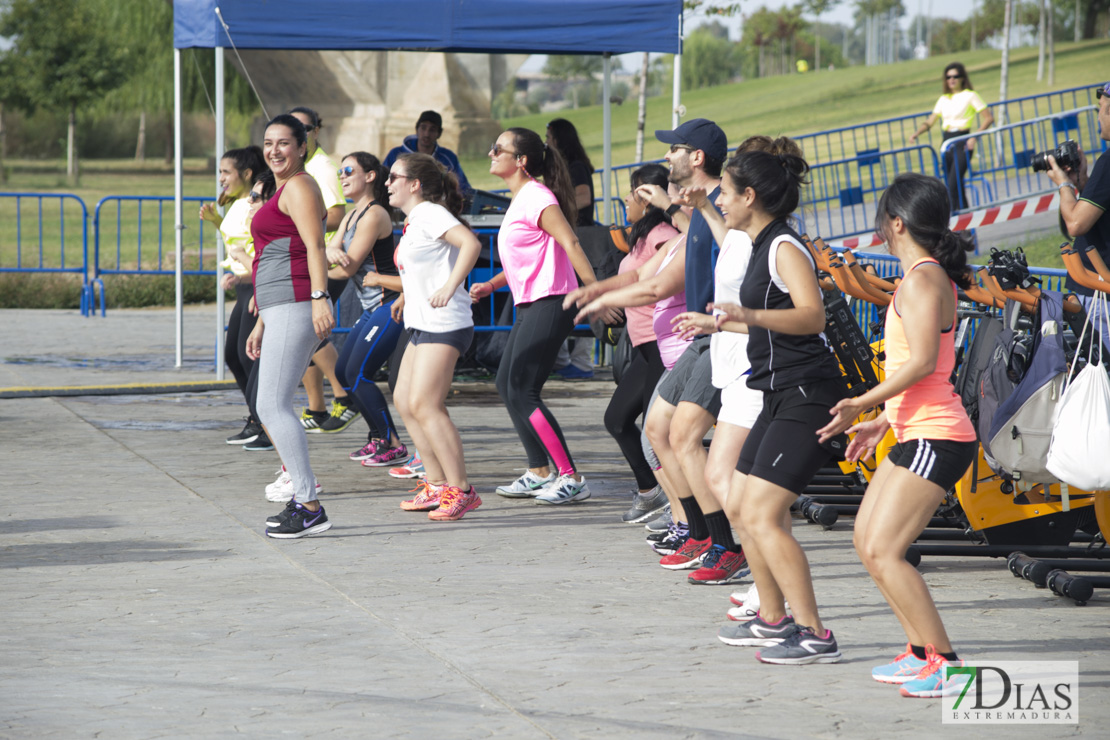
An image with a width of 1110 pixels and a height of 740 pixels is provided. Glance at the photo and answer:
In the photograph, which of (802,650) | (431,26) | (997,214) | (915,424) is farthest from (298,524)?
(997,214)

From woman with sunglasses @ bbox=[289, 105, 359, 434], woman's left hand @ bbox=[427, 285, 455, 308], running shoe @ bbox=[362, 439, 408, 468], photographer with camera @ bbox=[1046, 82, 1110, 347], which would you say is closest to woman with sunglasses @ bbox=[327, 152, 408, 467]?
woman with sunglasses @ bbox=[289, 105, 359, 434]

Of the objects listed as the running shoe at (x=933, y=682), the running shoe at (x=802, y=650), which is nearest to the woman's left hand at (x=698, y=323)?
the running shoe at (x=802, y=650)

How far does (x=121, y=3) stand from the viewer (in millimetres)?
41562

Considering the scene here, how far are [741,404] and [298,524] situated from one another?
2396 mm

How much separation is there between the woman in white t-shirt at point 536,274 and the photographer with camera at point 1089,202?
2205mm

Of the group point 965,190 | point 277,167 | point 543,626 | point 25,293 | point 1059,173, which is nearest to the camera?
point 543,626

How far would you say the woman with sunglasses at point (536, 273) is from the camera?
6.69 meters

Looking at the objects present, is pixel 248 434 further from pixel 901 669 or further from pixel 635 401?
pixel 901 669

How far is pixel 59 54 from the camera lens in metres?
48.7

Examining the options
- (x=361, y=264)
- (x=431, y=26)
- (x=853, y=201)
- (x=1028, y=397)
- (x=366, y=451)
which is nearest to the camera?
(x=1028, y=397)

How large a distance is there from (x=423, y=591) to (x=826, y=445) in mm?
1847

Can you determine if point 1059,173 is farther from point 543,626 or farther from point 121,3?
point 121,3

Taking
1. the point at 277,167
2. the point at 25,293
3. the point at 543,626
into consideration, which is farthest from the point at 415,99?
the point at 543,626

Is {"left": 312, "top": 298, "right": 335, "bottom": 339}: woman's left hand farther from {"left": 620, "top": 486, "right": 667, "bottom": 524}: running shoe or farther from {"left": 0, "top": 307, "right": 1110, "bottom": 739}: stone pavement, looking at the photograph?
{"left": 620, "top": 486, "right": 667, "bottom": 524}: running shoe
